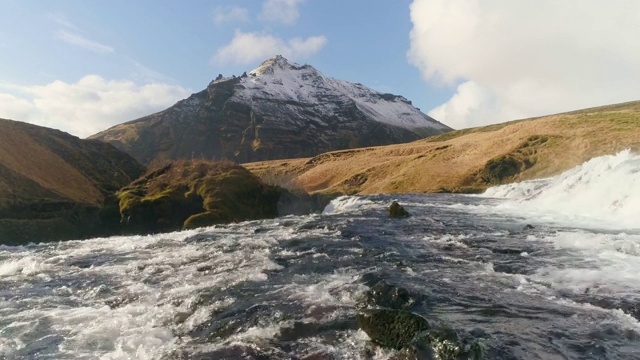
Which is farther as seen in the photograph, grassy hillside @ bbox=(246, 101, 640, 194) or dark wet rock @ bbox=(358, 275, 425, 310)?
grassy hillside @ bbox=(246, 101, 640, 194)

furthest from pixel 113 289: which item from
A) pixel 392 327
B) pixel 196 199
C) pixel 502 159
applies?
pixel 502 159

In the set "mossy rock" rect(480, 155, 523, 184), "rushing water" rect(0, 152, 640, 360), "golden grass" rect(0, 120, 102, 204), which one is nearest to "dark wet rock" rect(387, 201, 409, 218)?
"rushing water" rect(0, 152, 640, 360)

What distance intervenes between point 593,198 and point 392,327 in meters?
33.0

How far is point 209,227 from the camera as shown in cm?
3194

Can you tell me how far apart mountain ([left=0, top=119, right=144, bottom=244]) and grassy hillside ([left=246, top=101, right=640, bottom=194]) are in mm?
24141

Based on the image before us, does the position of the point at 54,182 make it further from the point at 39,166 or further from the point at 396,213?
the point at 396,213

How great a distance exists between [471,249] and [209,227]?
19.5 meters

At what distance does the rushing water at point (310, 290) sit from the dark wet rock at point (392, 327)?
0.35 metres

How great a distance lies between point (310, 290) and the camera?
14.4 meters

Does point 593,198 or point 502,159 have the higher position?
point 502,159

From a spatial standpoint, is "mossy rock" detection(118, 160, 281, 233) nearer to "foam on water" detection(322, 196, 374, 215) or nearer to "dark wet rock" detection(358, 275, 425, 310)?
"foam on water" detection(322, 196, 374, 215)

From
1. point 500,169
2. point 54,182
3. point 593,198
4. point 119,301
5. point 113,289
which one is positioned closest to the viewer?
point 119,301

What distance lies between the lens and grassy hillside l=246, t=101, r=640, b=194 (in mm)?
61094

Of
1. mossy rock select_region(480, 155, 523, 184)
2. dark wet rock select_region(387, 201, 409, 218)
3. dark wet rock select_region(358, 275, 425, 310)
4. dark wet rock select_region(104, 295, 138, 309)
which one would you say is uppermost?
mossy rock select_region(480, 155, 523, 184)
